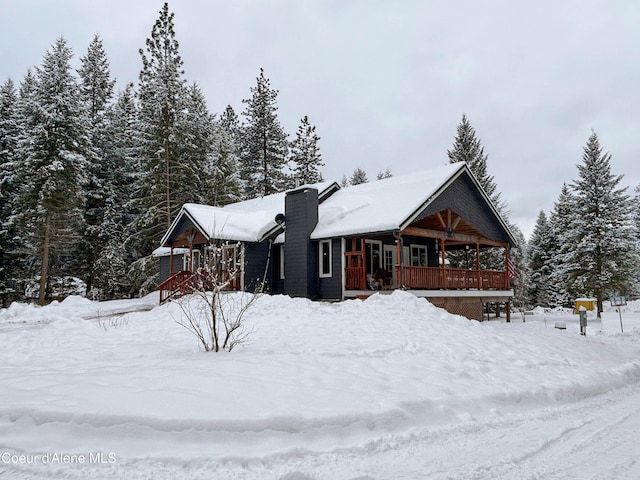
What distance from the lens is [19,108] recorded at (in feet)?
88.5

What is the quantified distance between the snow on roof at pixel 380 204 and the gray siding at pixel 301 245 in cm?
53

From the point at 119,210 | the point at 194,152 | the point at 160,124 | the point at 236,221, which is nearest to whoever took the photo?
the point at 236,221

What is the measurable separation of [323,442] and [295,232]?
47.8 feet

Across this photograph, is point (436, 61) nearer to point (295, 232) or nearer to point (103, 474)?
Answer: point (295, 232)

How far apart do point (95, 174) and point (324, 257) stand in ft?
67.0

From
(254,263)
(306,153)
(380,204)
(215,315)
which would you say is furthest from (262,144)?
(215,315)

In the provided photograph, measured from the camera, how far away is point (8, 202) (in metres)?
26.5

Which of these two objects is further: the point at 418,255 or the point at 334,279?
the point at 418,255

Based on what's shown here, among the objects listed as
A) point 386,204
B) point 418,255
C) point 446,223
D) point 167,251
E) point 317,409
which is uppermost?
point 386,204

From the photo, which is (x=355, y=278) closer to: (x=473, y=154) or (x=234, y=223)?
(x=234, y=223)

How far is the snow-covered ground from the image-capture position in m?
3.82

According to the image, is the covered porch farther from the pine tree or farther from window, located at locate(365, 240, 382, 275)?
the pine tree

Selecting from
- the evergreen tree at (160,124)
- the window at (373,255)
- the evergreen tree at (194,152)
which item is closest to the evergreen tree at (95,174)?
the evergreen tree at (160,124)

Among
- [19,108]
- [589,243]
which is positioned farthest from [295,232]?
[19,108]
